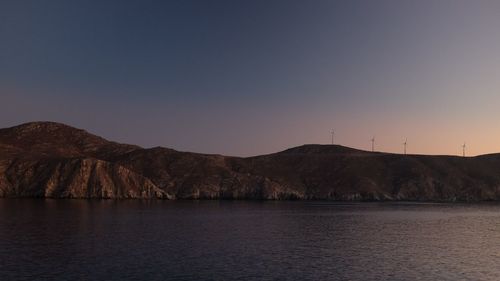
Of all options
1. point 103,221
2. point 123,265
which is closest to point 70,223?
point 103,221

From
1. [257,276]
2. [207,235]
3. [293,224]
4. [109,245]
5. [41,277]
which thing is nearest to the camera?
[41,277]

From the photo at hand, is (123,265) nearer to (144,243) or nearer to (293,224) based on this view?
(144,243)

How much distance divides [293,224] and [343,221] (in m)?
17.3

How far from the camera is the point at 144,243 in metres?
77.8

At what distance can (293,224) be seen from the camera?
118000 mm

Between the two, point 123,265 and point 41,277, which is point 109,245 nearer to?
point 123,265

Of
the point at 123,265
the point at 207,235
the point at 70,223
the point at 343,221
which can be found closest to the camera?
the point at 123,265

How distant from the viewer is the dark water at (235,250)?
182 ft

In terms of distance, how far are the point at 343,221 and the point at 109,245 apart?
231 feet

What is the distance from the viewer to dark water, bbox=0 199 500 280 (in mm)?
55344

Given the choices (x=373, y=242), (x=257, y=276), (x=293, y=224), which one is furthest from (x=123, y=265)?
(x=293, y=224)

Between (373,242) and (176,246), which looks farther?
(373,242)

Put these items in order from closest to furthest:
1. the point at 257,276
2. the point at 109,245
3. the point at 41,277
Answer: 1. the point at 41,277
2. the point at 257,276
3. the point at 109,245

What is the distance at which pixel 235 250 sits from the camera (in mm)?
72875
